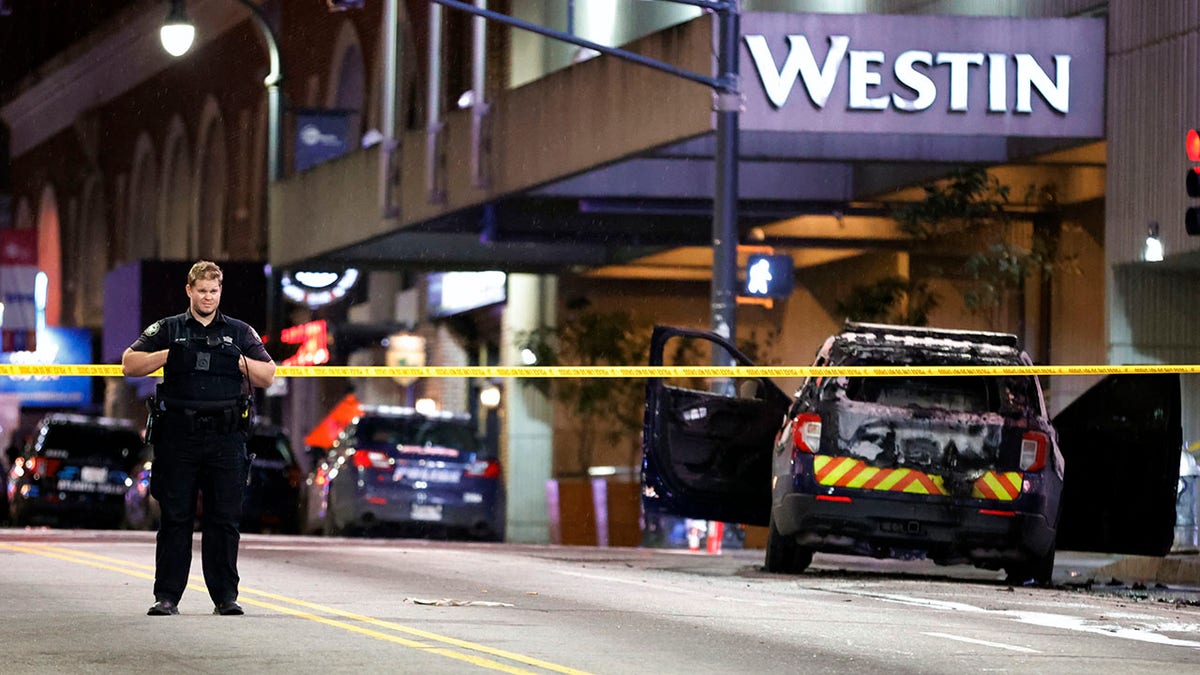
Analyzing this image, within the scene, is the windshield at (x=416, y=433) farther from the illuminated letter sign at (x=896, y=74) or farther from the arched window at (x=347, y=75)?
the arched window at (x=347, y=75)

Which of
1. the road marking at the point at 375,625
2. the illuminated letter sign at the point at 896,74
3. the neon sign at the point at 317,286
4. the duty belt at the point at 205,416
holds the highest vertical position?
the illuminated letter sign at the point at 896,74

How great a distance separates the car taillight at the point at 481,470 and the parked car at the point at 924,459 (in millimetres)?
9394

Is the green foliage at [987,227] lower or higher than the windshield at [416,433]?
higher

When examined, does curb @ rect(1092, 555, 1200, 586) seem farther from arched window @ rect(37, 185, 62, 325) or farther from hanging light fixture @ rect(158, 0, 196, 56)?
arched window @ rect(37, 185, 62, 325)

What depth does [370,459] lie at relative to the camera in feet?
87.5

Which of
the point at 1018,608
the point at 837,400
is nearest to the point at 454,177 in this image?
the point at 837,400

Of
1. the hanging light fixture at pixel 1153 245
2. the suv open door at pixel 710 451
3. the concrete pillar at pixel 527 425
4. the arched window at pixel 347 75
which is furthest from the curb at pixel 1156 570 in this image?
the arched window at pixel 347 75

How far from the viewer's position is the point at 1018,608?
14359 mm

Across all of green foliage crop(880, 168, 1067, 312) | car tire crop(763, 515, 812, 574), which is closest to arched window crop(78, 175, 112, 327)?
green foliage crop(880, 168, 1067, 312)

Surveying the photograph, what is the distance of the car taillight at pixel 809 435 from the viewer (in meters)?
16.3

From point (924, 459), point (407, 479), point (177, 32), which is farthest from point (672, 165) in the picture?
point (924, 459)

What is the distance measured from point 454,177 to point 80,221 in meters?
39.7

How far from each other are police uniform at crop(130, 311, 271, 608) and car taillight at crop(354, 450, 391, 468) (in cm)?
1470

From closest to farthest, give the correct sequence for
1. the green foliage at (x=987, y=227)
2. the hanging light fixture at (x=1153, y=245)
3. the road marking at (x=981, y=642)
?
the road marking at (x=981, y=642) < the hanging light fixture at (x=1153, y=245) < the green foliage at (x=987, y=227)
